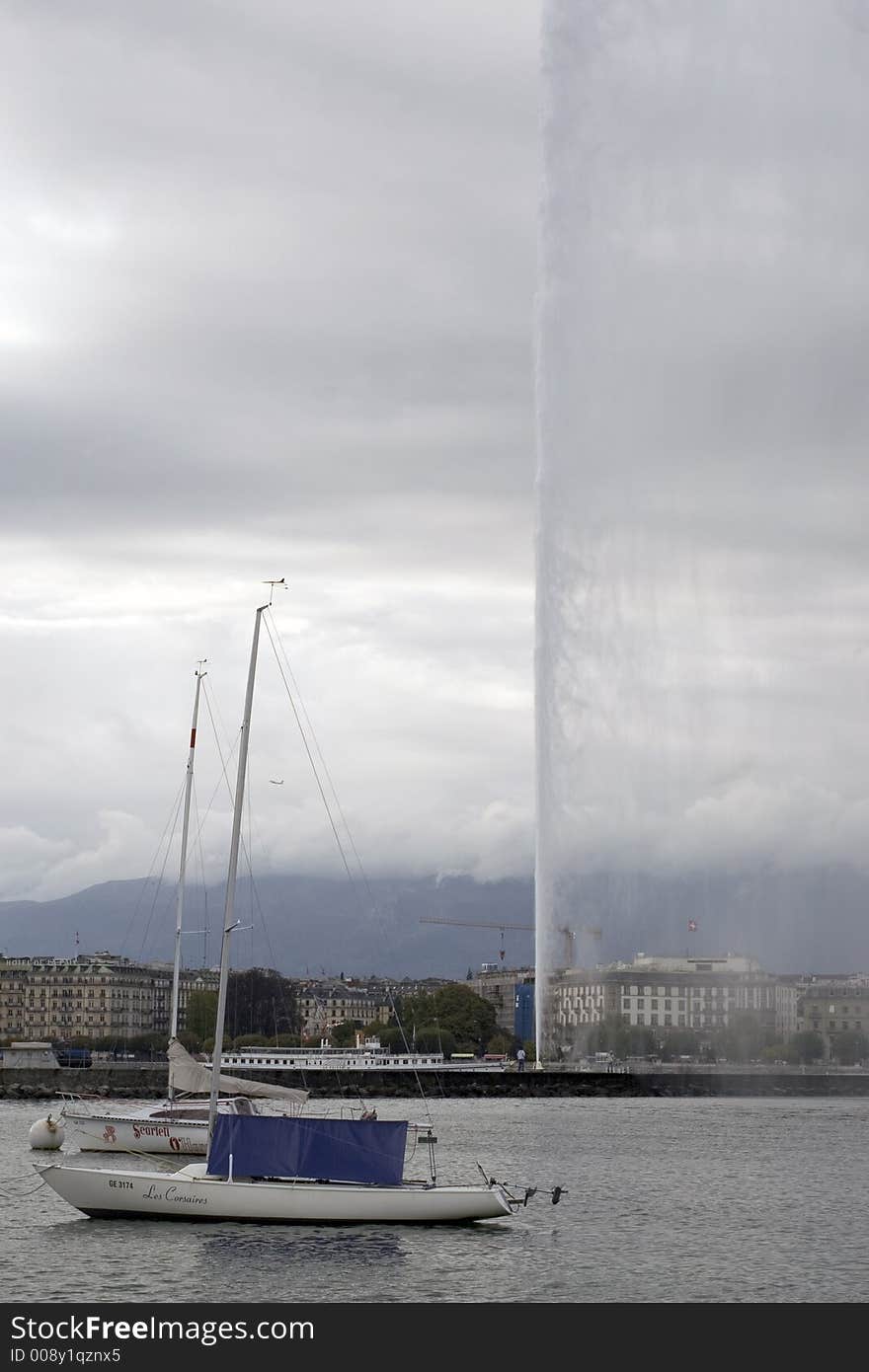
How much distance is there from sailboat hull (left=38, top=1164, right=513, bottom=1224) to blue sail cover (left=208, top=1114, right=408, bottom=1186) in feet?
0.81

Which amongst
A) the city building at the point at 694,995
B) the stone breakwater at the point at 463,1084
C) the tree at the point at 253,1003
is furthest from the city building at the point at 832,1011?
the tree at the point at 253,1003

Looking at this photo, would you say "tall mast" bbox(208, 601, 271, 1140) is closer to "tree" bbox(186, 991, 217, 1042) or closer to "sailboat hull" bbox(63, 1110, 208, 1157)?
"sailboat hull" bbox(63, 1110, 208, 1157)

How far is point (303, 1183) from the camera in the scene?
3606 centimetres

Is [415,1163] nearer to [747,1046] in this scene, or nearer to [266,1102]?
[266,1102]

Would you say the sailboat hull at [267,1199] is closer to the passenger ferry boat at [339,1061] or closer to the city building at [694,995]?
the passenger ferry boat at [339,1061]

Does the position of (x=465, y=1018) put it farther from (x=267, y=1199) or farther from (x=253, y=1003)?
(x=267, y=1199)

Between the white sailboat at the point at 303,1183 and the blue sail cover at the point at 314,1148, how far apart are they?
20 millimetres

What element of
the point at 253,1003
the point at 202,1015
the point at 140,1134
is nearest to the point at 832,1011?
the point at 253,1003

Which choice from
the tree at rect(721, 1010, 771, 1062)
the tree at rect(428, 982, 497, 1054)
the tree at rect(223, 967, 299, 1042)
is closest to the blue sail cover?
the tree at rect(721, 1010, 771, 1062)

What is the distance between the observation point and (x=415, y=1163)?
5259 cm

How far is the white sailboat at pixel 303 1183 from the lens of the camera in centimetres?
3569

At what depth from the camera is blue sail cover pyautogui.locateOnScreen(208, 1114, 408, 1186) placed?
36.2 metres
